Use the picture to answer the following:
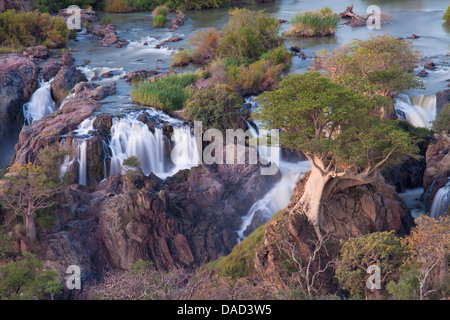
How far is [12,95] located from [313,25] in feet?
84.3

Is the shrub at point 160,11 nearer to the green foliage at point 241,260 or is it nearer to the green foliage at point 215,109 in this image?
the green foliage at point 215,109

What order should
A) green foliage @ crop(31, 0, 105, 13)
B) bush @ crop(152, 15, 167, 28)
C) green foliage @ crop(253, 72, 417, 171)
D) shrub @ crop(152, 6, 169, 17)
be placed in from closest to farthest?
1. green foliage @ crop(253, 72, 417, 171)
2. bush @ crop(152, 15, 167, 28)
3. green foliage @ crop(31, 0, 105, 13)
4. shrub @ crop(152, 6, 169, 17)

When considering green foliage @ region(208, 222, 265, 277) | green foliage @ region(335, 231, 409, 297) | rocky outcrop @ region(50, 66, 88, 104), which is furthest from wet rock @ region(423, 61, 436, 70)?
rocky outcrop @ region(50, 66, 88, 104)

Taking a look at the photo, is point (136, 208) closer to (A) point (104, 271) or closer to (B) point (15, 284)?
(A) point (104, 271)

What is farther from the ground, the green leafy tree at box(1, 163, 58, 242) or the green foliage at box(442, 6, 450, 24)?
the green foliage at box(442, 6, 450, 24)

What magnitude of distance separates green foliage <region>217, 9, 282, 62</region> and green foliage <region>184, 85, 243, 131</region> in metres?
9.47

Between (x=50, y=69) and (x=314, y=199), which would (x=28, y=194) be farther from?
(x=50, y=69)

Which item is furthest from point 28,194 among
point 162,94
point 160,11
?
point 160,11

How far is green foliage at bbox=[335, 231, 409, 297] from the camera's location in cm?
1543

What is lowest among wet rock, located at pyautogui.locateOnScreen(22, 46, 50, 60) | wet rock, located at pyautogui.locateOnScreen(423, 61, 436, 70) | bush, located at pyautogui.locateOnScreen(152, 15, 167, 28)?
wet rock, located at pyautogui.locateOnScreen(423, 61, 436, 70)

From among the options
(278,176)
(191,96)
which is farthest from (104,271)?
(191,96)

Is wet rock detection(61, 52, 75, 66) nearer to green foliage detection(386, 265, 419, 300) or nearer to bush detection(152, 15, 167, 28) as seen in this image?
bush detection(152, 15, 167, 28)

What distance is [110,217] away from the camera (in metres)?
20.6
